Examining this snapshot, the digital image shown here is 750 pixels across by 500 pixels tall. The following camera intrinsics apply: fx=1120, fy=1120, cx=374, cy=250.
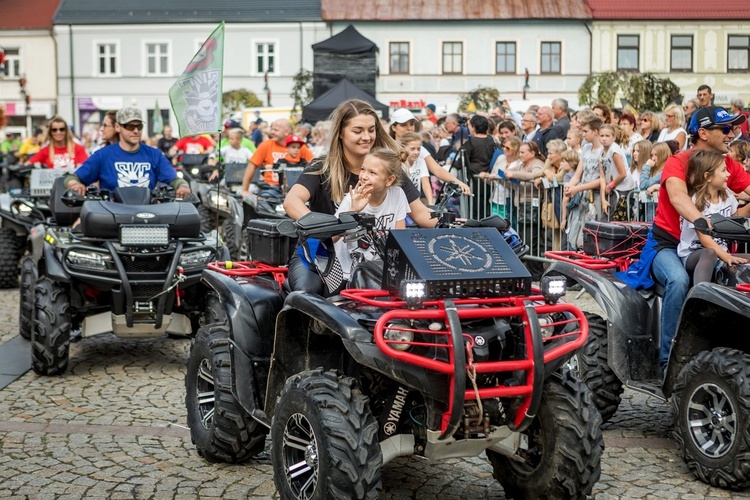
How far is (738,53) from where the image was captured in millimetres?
52938

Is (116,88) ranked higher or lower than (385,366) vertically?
higher

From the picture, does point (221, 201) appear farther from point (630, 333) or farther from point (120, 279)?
point (630, 333)

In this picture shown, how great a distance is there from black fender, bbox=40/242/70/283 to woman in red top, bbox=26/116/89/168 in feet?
14.5

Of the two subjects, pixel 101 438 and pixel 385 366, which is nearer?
pixel 385 366

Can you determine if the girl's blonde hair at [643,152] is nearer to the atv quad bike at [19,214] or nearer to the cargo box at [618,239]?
the cargo box at [618,239]

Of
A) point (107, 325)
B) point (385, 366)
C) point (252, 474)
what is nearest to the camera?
point (385, 366)

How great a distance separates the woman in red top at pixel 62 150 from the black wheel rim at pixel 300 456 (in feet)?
28.3

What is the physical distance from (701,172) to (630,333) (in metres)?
0.98

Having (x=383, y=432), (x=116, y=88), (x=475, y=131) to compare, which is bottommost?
(x=383, y=432)

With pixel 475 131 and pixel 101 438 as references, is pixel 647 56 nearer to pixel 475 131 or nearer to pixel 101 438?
pixel 475 131

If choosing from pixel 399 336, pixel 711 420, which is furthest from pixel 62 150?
pixel 399 336

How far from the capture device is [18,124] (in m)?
63.6

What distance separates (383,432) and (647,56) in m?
53.5

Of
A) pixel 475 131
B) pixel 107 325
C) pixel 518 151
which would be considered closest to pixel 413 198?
pixel 107 325
